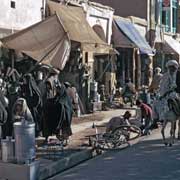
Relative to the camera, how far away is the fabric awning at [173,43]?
35688 millimetres

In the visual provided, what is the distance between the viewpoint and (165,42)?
35.6m

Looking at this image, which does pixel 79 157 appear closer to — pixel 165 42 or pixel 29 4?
pixel 29 4

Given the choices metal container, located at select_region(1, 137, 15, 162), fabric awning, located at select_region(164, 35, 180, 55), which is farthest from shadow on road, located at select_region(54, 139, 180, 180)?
fabric awning, located at select_region(164, 35, 180, 55)

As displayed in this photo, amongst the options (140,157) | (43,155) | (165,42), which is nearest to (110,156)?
(140,157)

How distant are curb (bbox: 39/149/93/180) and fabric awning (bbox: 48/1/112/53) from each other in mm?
4788

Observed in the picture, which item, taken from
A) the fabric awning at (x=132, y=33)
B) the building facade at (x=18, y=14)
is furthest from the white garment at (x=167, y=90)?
the fabric awning at (x=132, y=33)

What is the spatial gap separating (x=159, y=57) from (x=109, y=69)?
10951 mm


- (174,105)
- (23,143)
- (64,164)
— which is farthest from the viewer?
(174,105)

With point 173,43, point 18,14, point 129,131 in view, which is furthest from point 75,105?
point 173,43

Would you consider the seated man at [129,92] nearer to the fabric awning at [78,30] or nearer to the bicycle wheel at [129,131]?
the fabric awning at [78,30]

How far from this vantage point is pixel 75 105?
61.2 feet

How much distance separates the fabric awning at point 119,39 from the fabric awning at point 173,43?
9683 mm

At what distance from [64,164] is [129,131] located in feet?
10.8

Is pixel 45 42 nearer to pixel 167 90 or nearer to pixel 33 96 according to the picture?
pixel 33 96
